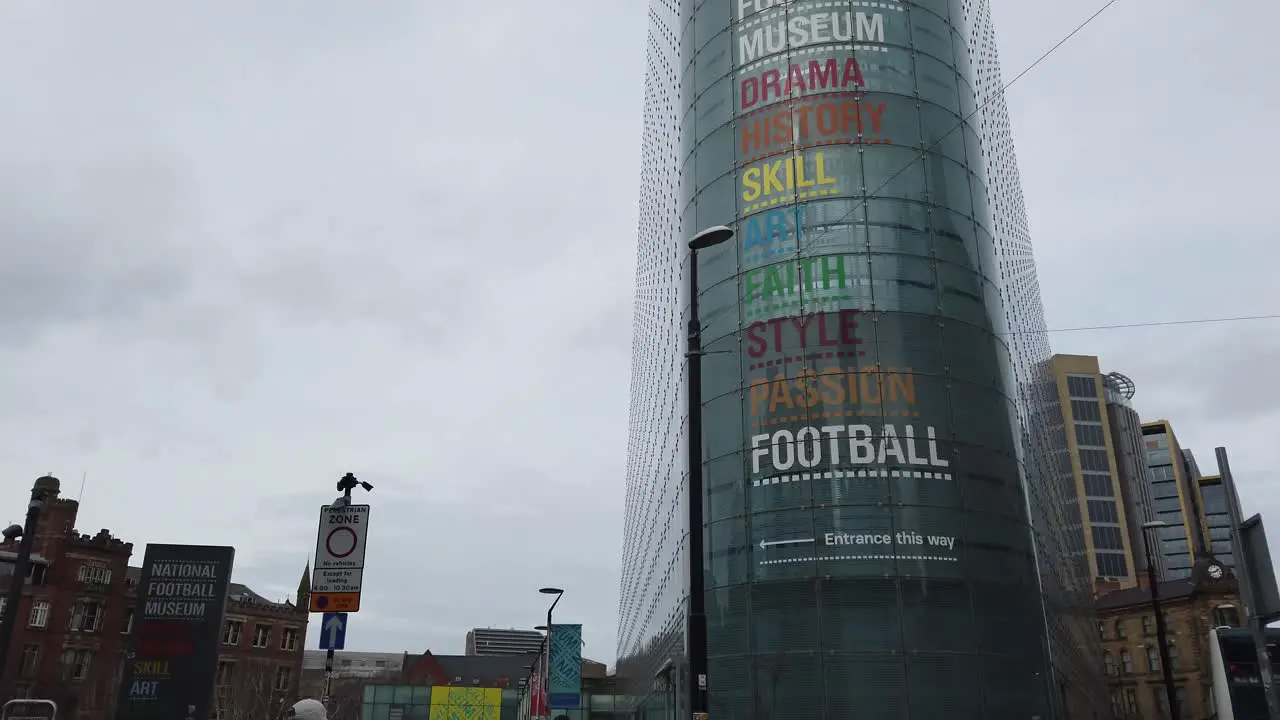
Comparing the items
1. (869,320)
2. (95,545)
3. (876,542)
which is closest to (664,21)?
(869,320)

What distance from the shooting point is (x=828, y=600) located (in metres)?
32.4

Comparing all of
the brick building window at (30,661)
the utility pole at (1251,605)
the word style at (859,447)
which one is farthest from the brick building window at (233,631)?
the utility pole at (1251,605)

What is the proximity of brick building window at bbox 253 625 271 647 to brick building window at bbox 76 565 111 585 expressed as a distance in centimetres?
1594

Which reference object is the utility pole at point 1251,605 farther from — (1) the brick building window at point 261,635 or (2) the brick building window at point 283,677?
(2) the brick building window at point 283,677

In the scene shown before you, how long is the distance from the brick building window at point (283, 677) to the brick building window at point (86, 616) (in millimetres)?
19309

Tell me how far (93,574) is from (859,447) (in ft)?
237

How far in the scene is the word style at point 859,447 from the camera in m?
33.4

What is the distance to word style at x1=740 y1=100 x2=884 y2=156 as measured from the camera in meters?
37.6

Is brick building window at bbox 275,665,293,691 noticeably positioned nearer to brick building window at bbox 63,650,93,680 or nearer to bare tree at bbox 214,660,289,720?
bare tree at bbox 214,660,289,720

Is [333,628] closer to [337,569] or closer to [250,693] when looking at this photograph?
[337,569]

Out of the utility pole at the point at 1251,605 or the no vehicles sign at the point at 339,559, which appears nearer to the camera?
the utility pole at the point at 1251,605

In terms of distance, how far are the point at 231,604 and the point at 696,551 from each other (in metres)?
87.2

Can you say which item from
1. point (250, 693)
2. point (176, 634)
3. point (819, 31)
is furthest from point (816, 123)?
point (250, 693)

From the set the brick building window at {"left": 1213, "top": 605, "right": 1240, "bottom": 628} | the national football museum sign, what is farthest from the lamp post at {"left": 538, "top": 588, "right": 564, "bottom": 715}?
the brick building window at {"left": 1213, "top": 605, "right": 1240, "bottom": 628}
